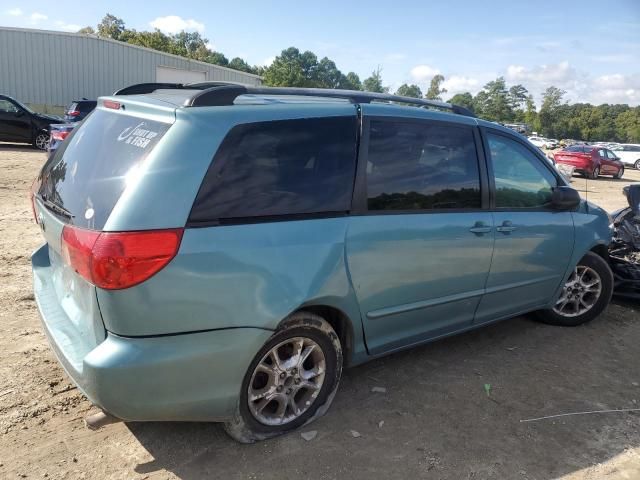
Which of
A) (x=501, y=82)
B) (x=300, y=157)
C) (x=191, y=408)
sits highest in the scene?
(x=501, y=82)

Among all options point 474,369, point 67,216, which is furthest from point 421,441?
point 67,216

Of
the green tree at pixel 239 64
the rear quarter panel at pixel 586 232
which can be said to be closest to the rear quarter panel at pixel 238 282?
the rear quarter panel at pixel 586 232

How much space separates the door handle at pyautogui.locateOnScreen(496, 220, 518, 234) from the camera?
362 cm

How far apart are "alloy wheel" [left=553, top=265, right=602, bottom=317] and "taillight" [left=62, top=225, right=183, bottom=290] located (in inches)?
144

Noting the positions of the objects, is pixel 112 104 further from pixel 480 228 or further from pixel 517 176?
pixel 517 176

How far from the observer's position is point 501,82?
110312 mm

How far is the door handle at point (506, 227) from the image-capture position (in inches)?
142

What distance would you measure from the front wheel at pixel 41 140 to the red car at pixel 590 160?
2133 cm

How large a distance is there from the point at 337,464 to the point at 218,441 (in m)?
0.65

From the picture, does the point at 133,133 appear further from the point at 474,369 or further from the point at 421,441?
the point at 474,369

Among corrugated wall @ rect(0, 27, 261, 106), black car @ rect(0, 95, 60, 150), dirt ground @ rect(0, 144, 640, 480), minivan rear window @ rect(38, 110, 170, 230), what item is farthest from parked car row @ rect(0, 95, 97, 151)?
minivan rear window @ rect(38, 110, 170, 230)

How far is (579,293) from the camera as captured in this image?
466 cm

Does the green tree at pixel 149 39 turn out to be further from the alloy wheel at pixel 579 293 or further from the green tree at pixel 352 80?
the green tree at pixel 352 80

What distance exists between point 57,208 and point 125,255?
75 cm
